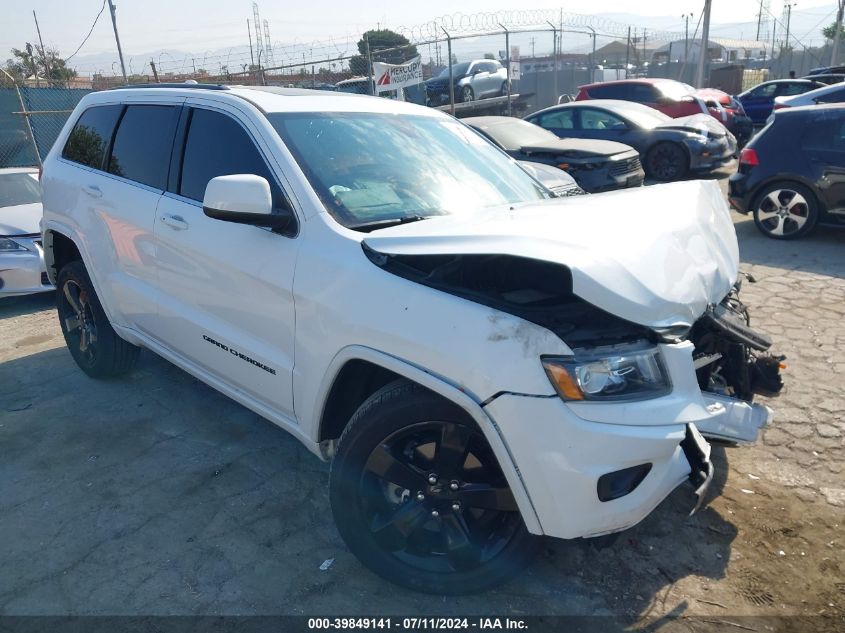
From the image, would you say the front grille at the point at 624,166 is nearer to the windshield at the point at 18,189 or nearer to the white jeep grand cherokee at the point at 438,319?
the white jeep grand cherokee at the point at 438,319

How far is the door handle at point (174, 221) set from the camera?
3.35 metres

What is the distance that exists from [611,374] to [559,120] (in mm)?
10325

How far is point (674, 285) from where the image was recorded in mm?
2305

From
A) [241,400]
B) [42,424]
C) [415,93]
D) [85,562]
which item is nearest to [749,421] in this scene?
[241,400]

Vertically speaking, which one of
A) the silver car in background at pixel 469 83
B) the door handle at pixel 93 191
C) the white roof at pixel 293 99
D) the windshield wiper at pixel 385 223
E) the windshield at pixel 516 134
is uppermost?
the silver car in background at pixel 469 83

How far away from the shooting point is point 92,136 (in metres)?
4.34

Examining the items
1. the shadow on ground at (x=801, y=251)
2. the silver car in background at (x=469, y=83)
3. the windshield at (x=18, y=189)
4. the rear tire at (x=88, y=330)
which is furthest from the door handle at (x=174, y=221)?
the silver car in background at (x=469, y=83)

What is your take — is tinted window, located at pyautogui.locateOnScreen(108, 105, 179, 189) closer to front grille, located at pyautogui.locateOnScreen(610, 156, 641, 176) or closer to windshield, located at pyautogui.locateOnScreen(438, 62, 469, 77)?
front grille, located at pyautogui.locateOnScreen(610, 156, 641, 176)

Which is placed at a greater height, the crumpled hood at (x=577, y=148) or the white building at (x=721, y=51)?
the white building at (x=721, y=51)

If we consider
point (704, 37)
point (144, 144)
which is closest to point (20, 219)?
point (144, 144)

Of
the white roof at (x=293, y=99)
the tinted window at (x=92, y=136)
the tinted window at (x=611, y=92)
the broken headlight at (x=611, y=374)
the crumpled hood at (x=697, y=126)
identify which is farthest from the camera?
the tinted window at (x=611, y=92)

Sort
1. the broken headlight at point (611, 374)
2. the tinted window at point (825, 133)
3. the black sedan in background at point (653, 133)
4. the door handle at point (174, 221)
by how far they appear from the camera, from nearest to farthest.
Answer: the broken headlight at point (611, 374) → the door handle at point (174, 221) → the tinted window at point (825, 133) → the black sedan in background at point (653, 133)

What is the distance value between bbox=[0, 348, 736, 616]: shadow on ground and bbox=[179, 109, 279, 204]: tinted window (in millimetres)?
1493

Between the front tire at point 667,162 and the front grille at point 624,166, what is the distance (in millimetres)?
1700
